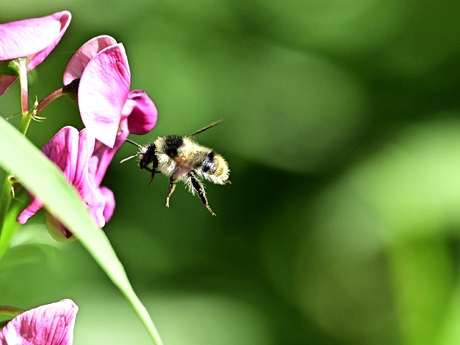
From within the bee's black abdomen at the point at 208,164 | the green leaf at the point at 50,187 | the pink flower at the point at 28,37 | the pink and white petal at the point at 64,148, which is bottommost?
the bee's black abdomen at the point at 208,164

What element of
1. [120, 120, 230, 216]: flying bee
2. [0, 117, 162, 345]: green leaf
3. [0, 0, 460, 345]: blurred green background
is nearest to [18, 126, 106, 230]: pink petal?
[0, 117, 162, 345]: green leaf

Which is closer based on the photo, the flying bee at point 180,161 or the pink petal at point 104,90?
the pink petal at point 104,90

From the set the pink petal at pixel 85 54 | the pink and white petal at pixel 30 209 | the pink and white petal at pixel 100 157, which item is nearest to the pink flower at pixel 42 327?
the pink and white petal at pixel 30 209

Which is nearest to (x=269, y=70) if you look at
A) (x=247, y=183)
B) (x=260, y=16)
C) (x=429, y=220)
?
(x=260, y=16)

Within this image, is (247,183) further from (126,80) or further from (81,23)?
(126,80)

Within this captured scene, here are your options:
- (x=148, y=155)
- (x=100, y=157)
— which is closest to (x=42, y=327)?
(x=100, y=157)

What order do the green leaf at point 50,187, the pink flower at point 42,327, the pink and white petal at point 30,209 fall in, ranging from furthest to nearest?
the pink and white petal at point 30,209
the pink flower at point 42,327
the green leaf at point 50,187

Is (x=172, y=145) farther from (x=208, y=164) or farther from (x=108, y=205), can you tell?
(x=108, y=205)

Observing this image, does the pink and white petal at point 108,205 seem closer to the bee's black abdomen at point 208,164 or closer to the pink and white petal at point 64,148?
the pink and white petal at point 64,148
